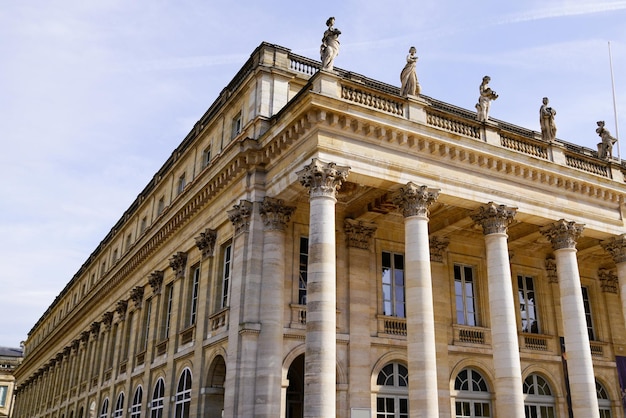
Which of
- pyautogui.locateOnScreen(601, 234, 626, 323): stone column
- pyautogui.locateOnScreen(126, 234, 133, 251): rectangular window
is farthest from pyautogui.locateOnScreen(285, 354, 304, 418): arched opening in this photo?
pyautogui.locateOnScreen(126, 234, 133, 251): rectangular window

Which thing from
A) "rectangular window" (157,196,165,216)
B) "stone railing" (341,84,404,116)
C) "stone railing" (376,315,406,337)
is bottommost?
"stone railing" (376,315,406,337)

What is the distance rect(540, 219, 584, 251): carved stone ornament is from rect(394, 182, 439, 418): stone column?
508cm

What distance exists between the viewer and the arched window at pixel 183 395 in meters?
21.8

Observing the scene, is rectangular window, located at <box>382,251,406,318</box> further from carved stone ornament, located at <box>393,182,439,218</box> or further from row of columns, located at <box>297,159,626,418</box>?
carved stone ornament, located at <box>393,182,439,218</box>

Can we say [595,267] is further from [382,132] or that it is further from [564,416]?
[382,132]

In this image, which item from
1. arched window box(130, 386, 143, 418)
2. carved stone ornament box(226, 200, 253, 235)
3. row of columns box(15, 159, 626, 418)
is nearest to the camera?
row of columns box(15, 159, 626, 418)

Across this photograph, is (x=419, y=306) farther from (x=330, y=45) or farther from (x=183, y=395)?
(x=183, y=395)

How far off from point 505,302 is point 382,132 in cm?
604

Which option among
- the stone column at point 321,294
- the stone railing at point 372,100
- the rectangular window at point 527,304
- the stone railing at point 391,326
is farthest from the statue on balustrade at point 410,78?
the rectangular window at point 527,304

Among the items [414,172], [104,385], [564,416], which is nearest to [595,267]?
[564,416]

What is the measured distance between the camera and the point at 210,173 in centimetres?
2319

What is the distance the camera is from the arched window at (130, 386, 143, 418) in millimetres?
26520

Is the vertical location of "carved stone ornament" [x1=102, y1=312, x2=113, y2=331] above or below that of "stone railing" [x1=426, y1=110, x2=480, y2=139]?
below

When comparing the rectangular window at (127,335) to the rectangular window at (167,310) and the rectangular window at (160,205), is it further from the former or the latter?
the rectangular window at (160,205)
